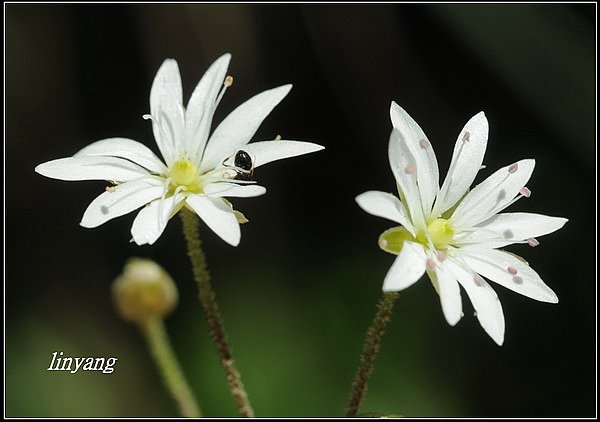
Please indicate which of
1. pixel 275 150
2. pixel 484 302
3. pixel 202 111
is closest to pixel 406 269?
pixel 484 302

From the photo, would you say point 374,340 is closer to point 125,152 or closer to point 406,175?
point 406,175

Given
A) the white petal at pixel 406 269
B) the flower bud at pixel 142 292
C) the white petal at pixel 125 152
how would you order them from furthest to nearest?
the flower bud at pixel 142 292 → the white petal at pixel 125 152 → the white petal at pixel 406 269

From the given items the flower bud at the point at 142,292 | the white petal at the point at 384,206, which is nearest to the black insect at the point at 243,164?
the white petal at the point at 384,206

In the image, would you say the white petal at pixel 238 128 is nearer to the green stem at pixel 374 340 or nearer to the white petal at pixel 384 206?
the white petal at pixel 384 206

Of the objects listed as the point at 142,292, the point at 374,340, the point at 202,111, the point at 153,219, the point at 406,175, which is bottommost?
the point at 374,340

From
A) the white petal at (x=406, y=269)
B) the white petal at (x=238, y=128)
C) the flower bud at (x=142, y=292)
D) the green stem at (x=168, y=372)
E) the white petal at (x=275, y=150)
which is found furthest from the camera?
the flower bud at (x=142, y=292)

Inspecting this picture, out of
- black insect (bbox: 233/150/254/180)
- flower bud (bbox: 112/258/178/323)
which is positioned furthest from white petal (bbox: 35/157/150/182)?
flower bud (bbox: 112/258/178/323)
